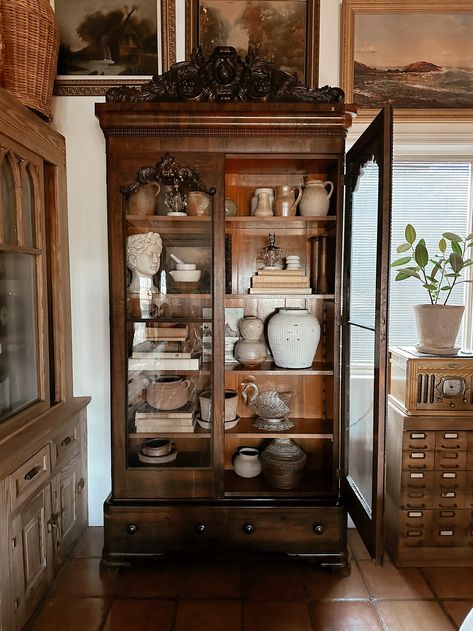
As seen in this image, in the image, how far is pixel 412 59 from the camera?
2227 millimetres

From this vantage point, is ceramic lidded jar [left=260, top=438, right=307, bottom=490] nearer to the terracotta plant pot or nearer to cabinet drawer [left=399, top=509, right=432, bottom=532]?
cabinet drawer [left=399, top=509, right=432, bottom=532]

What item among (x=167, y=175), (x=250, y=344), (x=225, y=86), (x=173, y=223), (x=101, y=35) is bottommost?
(x=250, y=344)

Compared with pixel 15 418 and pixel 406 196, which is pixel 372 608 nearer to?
pixel 15 418

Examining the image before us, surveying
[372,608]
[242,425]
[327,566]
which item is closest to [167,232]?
[242,425]

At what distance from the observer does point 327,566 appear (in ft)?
6.55

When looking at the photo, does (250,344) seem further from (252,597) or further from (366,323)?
(252,597)

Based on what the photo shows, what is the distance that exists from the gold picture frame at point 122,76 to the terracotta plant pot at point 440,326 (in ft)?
6.00

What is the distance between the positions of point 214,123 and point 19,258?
3.38ft

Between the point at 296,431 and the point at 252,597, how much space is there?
2.40 ft

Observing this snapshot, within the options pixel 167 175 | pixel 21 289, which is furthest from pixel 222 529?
pixel 167 175

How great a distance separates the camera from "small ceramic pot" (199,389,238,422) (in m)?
2.00

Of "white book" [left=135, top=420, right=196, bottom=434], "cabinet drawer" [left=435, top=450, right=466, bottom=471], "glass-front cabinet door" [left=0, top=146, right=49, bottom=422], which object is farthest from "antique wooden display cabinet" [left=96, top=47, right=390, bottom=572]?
"cabinet drawer" [left=435, top=450, right=466, bottom=471]

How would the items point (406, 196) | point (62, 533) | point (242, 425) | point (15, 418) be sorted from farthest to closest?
1. point (406, 196)
2. point (242, 425)
3. point (62, 533)
4. point (15, 418)

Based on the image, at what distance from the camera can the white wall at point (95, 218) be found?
87.0 inches
